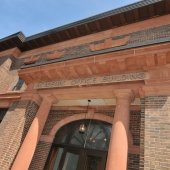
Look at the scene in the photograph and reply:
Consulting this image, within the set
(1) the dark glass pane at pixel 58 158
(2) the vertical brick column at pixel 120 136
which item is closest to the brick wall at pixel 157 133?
(2) the vertical brick column at pixel 120 136

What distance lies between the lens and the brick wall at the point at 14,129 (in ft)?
23.2

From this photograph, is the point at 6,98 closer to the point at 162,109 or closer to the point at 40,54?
the point at 40,54

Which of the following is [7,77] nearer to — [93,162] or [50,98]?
[50,98]

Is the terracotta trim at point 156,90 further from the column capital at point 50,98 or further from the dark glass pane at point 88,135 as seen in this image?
the column capital at point 50,98

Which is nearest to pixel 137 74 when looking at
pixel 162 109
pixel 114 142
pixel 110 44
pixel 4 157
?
pixel 162 109

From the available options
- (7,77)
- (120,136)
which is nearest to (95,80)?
(120,136)

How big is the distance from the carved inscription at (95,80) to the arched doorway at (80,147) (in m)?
1.90

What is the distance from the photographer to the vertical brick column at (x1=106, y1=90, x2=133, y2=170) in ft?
16.0

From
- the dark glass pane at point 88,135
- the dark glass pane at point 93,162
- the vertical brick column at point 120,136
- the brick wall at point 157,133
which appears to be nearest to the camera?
the brick wall at point 157,133

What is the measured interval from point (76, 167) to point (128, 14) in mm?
6723

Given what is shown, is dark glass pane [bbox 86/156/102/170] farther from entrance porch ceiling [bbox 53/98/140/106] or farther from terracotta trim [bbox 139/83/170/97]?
terracotta trim [bbox 139/83/170/97]

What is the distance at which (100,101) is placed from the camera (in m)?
7.66

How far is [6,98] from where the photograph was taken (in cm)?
949

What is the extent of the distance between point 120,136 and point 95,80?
2.36 m
